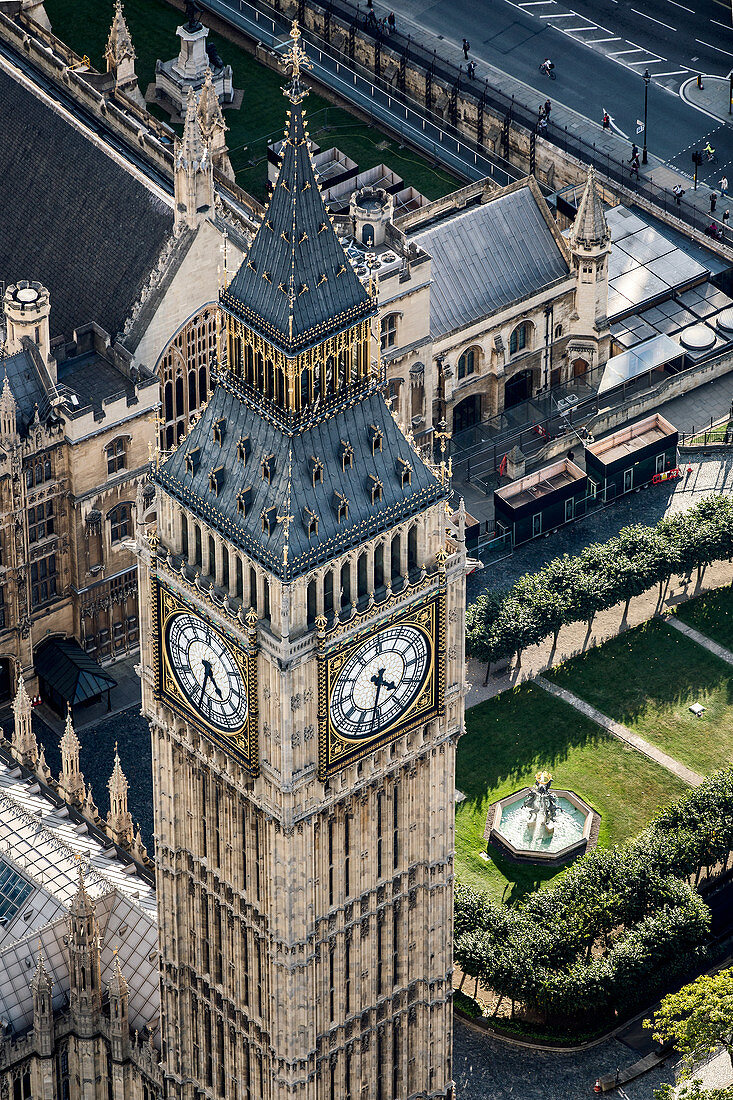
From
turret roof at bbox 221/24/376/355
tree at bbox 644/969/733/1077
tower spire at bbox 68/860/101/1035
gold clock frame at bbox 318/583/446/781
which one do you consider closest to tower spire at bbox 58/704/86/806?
tower spire at bbox 68/860/101/1035

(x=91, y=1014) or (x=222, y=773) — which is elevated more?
(x=222, y=773)

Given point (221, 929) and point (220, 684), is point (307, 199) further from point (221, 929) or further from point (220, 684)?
point (221, 929)

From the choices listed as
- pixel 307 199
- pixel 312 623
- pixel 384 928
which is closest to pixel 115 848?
pixel 384 928

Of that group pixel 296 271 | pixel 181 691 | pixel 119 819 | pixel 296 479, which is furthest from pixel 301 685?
pixel 119 819

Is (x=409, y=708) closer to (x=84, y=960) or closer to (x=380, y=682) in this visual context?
(x=380, y=682)

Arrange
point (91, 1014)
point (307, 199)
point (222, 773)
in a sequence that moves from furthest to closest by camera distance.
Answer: point (91, 1014) → point (222, 773) → point (307, 199)

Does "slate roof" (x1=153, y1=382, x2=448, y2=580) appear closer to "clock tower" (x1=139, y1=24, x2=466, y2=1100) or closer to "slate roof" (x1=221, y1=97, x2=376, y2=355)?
"clock tower" (x1=139, y1=24, x2=466, y2=1100)
